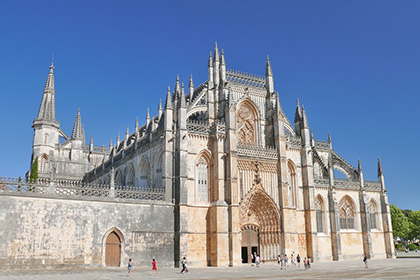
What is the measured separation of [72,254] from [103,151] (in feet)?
117

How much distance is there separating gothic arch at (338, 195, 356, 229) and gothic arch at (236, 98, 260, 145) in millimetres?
14164

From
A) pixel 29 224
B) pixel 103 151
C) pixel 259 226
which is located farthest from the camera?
pixel 103 151

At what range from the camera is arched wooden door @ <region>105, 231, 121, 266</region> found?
1174 inches

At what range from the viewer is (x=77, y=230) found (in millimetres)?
28797

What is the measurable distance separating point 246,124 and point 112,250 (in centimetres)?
1919

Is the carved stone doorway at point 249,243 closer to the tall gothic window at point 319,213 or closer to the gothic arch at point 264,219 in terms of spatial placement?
the gothic arch at point 264,219

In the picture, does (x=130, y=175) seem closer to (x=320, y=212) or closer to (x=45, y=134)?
(x=45, y=134)

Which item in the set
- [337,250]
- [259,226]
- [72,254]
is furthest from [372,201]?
[72,254]

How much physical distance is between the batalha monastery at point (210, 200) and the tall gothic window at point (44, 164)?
28.1ft

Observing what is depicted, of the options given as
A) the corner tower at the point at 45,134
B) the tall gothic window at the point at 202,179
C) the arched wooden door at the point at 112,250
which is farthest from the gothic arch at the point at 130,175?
the corner tower at the point at 45,134

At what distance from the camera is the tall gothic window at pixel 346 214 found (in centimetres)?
4634

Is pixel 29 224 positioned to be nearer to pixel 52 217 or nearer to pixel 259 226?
pixel 52 217

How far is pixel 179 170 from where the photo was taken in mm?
33906

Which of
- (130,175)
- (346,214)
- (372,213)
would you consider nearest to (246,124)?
(130,175)
